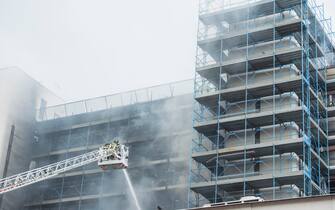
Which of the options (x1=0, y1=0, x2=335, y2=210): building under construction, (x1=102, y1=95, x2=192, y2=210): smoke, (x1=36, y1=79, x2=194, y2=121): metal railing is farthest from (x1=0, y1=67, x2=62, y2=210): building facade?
(x1=102, y1=95, x2=192, y2=210): smoke

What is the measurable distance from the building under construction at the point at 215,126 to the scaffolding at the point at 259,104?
8 cm

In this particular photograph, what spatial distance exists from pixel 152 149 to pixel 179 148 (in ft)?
9.14

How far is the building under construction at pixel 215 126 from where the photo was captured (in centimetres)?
4750

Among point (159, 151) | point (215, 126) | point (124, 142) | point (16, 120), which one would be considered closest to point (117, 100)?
point (124, 142)

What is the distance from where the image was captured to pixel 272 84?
1886 inches

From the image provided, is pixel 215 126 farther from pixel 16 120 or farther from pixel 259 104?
pixel 16 120

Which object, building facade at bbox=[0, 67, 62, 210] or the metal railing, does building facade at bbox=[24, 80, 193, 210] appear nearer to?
the metal railing

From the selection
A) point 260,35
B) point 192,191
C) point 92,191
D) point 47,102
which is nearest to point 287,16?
point 260,35

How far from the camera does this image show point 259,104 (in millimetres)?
50031

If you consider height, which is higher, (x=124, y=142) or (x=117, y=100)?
(x=117, y=100)

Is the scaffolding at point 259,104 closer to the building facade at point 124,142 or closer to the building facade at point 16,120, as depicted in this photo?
the building facade at point 124,142

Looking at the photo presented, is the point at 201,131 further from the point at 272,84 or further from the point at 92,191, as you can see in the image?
the point at 92,191

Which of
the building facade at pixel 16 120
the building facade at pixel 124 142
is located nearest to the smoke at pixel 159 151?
the building facade at pixel 124 142

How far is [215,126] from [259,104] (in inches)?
139
